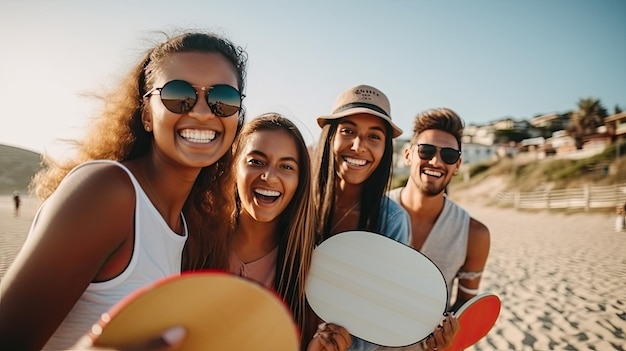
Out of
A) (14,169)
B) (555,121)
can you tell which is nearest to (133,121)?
(14,169)

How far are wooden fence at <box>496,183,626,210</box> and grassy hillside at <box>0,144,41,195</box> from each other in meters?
50.5

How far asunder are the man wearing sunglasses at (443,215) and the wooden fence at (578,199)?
74.1 feet

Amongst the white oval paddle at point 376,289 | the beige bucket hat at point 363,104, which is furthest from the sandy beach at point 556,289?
the beige bucket hat at point 363,104

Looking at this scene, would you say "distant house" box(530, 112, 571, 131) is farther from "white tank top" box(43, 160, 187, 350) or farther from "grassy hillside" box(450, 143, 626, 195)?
"white tank top" box(43, 160, 187, 350)

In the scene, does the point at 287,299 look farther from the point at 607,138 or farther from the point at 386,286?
the point at 607,138

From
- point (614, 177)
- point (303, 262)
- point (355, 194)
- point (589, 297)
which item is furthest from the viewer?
point (614, 177)

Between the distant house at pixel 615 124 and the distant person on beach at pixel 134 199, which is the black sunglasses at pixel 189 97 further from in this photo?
the distant house at pixel 615 124

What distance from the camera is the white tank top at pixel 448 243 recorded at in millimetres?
3125

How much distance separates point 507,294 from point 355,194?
567 cm

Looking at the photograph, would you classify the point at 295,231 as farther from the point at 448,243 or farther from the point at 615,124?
the point at 615,124

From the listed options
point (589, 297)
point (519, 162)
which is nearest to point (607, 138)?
point (519, 162)

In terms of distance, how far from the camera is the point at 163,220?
1399 mm

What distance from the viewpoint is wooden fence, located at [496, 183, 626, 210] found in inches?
933

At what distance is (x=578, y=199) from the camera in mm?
26328
